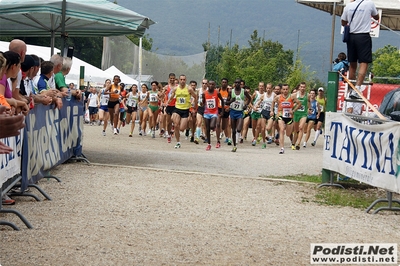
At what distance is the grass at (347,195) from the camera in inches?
433

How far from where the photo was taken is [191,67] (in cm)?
4256

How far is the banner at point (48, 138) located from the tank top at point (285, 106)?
28.4 feet

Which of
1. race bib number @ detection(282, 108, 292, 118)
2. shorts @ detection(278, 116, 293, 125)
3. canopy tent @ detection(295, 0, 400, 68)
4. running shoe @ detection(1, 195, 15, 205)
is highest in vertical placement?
canopy tent @ detection(295, 0, 400, 68)

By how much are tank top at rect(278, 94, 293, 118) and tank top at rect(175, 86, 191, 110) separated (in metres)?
2.71

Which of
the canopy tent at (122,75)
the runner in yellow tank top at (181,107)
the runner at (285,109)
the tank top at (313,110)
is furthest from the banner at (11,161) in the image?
the canopy tent at (122,75)

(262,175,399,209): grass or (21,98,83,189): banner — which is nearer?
(21,98,83,189): banner

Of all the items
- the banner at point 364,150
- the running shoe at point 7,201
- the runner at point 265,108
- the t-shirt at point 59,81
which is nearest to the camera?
the running shoe at point 7,201

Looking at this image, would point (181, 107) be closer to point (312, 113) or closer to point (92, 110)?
point (312, 113)

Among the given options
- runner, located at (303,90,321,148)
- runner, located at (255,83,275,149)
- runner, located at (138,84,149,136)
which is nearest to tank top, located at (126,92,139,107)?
runner, located at (138,84,149,136)

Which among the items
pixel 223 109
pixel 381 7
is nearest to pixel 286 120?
pixel 223 109

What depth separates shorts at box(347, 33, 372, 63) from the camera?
44.7 feet

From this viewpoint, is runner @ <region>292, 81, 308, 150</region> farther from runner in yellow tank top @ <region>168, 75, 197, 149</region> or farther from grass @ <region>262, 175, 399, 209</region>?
grass @ <region>262, 175, 399, 209</region>

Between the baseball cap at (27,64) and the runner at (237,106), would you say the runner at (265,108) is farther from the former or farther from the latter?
the baseball cap at (27,64)

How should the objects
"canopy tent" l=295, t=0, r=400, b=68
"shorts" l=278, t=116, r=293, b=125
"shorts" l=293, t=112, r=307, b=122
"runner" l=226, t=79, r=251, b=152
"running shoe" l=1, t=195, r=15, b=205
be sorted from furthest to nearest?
1. "canopy tent" l=295, t=0, r=400, b=68
2. "shorts" l=293, t=112, r=307, b=122
3. "runner" l=226, t=79, r=251, b=152
4. "shorts" l=278, t=116, r=293, b=125
5. "running shoe" l=1, t=195, r=15, b=205
